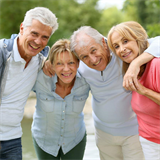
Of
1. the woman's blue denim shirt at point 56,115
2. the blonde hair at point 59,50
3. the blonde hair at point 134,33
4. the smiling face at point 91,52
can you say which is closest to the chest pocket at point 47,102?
the woman's blue denim shirt at point 56,115

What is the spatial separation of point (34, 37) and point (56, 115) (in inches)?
31.9

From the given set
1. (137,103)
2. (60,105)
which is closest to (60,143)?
(60,105)

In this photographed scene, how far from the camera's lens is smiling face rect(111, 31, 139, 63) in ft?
6.62

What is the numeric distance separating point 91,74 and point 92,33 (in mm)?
416

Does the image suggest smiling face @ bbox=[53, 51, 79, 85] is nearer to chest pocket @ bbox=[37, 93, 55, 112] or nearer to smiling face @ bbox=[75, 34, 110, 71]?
smiling face @ bbox=[75, 34, 110, 71]

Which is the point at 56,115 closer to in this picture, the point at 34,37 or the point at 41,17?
the point at 34,37

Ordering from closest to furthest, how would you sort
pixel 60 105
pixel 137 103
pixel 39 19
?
1. pixel 137 103
2. pixel 39 19
3. pixel 60 105

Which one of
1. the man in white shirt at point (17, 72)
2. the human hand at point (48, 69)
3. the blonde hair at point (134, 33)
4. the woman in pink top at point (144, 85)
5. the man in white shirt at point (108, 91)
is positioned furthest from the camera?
the human hand at point (48, 69)

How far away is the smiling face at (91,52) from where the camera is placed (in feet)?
7.57

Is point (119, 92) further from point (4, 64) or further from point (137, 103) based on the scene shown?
point (4, 64)

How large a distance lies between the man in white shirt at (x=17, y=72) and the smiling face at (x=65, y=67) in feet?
0.75

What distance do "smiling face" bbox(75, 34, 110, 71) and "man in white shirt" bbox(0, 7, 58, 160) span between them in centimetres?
34

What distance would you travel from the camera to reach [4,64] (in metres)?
2.15

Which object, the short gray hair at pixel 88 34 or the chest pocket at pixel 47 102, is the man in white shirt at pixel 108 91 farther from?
the chest pocket at pixel 47 102
